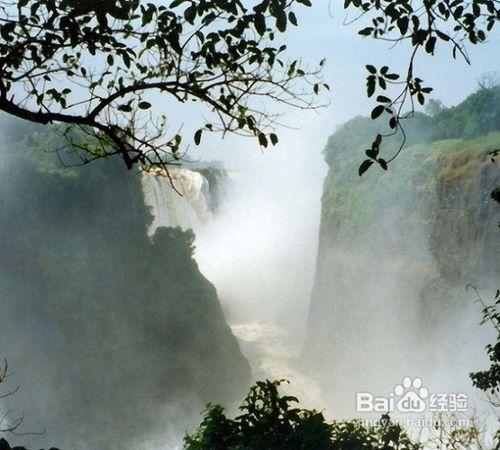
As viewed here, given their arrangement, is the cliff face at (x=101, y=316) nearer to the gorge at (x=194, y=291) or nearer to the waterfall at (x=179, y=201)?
the gorge at (x=194, y=291)

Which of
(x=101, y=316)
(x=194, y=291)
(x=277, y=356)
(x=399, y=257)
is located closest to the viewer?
(x=101, y=316)

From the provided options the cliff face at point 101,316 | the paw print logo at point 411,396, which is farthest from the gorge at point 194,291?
the paw print logo at point 411,396

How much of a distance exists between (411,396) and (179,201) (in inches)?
528

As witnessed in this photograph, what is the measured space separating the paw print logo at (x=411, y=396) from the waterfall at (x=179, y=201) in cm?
1012

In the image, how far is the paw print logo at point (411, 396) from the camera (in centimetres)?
1320

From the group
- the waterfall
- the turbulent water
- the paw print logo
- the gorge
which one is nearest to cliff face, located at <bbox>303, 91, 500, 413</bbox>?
the gorge

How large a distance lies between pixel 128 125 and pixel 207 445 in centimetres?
393

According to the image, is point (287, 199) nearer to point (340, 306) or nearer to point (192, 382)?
point (340, 306)

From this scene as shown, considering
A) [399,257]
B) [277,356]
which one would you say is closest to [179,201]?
[277,356]

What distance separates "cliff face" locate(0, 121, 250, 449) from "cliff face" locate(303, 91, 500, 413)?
427cm

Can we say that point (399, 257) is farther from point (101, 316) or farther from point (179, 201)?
point (179, 201)

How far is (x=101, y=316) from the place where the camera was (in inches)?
691

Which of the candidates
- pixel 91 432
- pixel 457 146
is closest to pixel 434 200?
pixel 457 146

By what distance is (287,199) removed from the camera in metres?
42.9
